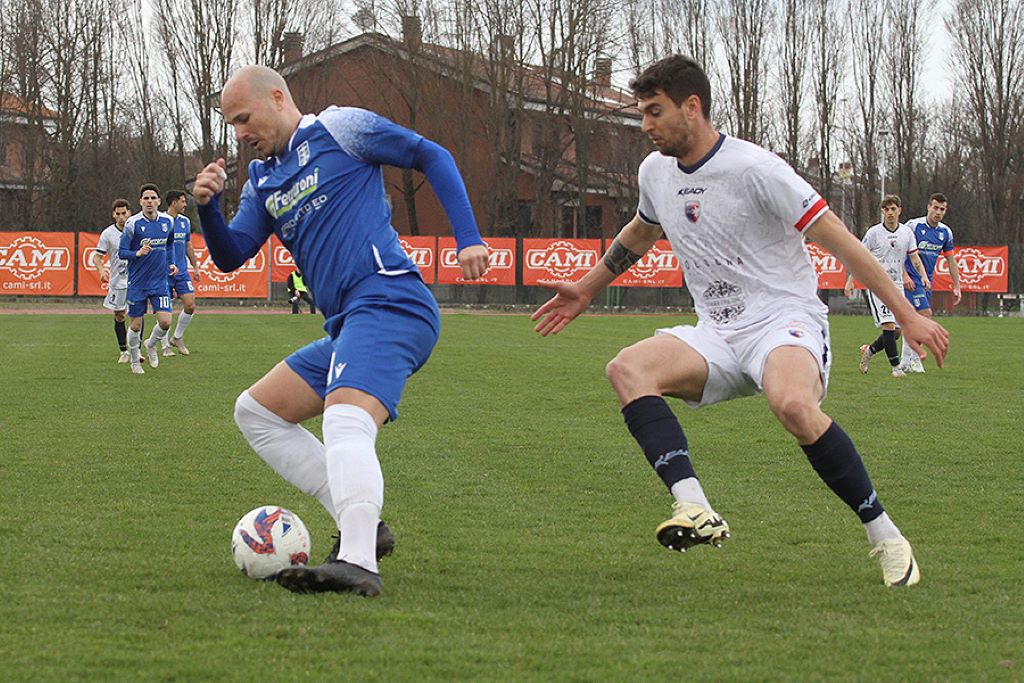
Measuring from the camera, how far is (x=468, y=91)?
151 ft

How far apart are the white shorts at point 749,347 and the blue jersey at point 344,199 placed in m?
1.02

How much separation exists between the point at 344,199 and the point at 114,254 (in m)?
13.9

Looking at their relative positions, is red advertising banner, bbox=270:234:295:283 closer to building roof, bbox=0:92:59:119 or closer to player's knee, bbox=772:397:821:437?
building roof, bbox=0:92:59:119

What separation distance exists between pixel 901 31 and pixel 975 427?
128 ft

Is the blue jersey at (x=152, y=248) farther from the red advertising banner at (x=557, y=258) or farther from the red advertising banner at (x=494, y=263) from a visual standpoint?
the red advertising banner at (x=557, y=258)

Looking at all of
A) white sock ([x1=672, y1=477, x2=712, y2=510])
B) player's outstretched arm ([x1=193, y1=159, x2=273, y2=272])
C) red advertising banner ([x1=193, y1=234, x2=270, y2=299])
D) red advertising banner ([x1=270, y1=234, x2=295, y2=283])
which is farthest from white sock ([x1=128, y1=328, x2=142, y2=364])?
red advertising banner ([x1=270, y1=234, x2=295, y2=283])

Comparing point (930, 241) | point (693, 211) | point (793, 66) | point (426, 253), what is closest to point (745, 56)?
point (793, 66)

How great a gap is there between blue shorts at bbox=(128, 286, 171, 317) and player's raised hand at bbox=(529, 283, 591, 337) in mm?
11325

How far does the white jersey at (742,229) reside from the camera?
5.04 metres

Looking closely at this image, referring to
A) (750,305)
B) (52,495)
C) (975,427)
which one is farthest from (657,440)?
(975,427)

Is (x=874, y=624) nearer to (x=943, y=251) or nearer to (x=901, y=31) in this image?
(x=943, y=251)

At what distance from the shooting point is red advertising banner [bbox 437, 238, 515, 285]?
37.1m

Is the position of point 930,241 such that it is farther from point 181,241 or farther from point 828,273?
point 828,273

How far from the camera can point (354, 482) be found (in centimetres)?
466
